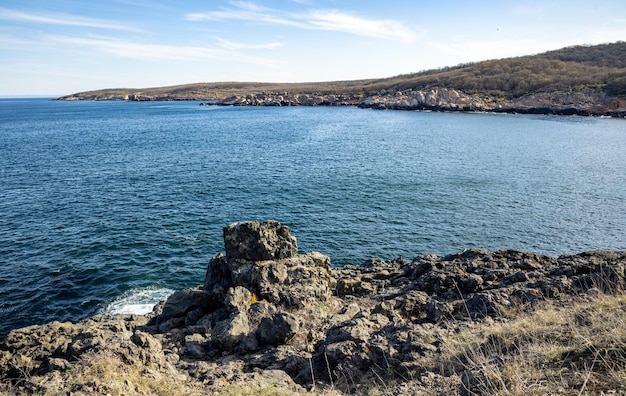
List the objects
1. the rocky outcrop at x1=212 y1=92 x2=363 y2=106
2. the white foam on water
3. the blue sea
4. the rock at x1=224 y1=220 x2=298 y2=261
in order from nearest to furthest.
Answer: the rock at x1=224 y1=220 x2=298 y2=261 → the white foam on water → the blue sea → the rocky outcrop at x1=212 y1=92 x2=363 y2=106

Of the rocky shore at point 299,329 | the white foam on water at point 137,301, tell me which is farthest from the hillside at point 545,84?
the white foam on water at point 137,301

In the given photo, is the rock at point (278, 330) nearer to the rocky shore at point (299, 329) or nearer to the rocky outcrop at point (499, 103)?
the rocky shore at point (299, 329)

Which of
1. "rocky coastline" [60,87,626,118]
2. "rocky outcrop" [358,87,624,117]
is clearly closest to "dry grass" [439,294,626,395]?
"rocky coastline" [60,87,626,118]

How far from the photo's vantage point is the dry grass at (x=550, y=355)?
22.3 feet

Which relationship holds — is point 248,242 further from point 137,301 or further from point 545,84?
point 545,84

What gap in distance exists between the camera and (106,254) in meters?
27.3

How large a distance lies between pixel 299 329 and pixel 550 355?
7706 mm

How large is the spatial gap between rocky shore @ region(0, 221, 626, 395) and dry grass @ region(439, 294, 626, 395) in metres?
0.13

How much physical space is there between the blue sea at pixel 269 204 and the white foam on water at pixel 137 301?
11cm

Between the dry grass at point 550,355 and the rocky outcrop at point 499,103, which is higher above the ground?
the rocky outcrop at point 499,103

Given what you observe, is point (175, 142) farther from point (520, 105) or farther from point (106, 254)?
point (520, 105)

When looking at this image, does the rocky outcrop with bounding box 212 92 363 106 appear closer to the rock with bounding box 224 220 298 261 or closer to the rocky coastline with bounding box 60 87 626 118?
the rocky coastline with bounding box 60 87 626 118

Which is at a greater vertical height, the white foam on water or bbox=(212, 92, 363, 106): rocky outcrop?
bbox=(212, 92, 363, 106): rocky outcrop

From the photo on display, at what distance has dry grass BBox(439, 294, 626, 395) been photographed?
22.3 ft
